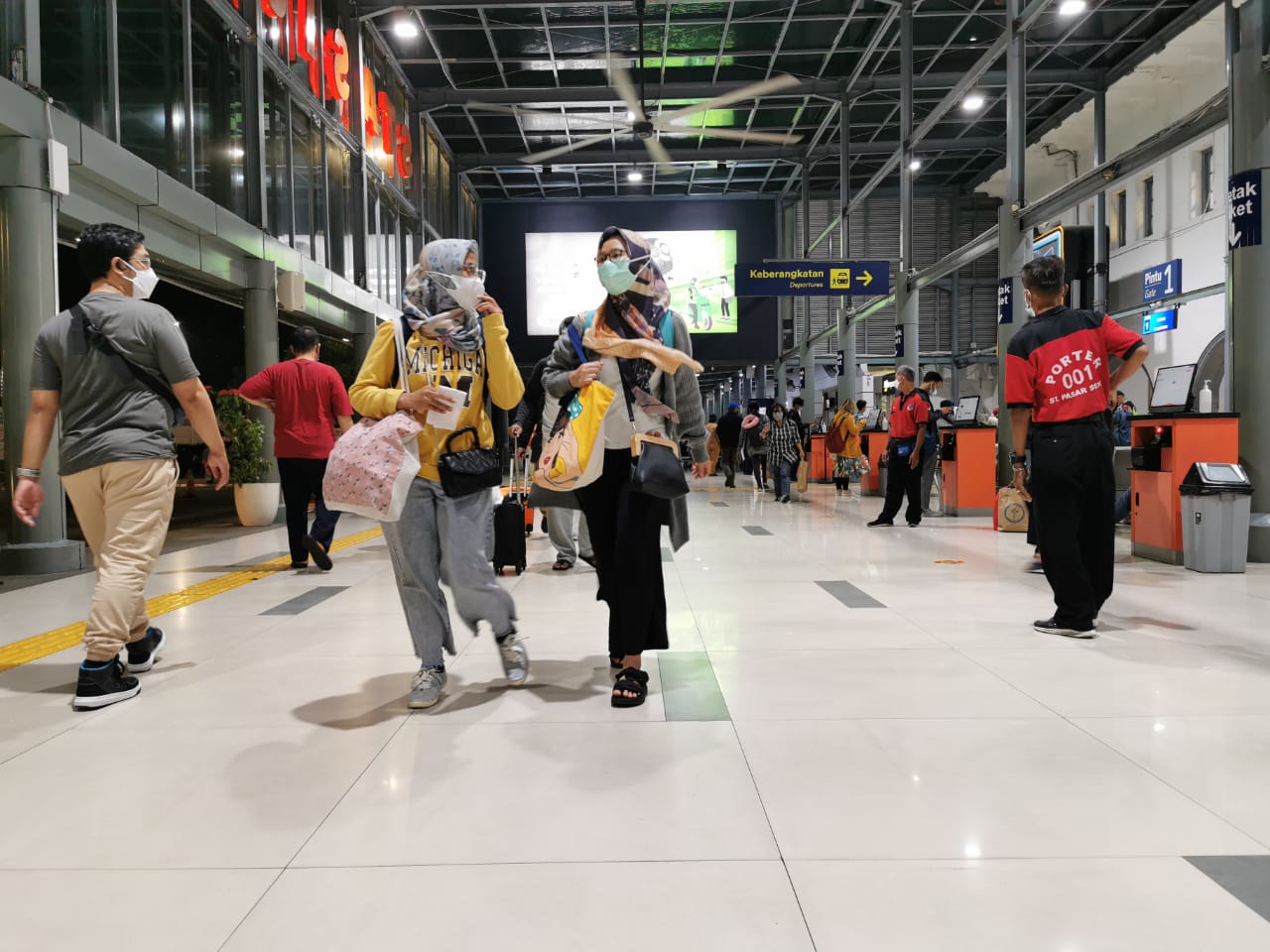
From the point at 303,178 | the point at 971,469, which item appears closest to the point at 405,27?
the point at 303,178

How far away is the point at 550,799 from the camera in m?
2.10

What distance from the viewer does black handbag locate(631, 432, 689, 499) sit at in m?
2.79

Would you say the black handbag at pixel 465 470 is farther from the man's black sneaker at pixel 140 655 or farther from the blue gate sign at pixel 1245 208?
the blue gate sign at pixel 1245 208

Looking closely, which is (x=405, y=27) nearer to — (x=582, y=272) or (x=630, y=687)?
(x=582, y=272)

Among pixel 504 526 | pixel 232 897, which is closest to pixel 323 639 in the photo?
pixel 504 526

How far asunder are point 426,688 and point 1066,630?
8.68ft

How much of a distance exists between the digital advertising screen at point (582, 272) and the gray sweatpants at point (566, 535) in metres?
18.2

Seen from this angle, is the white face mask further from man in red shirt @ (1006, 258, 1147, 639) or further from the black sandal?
man in red shirt @ (1006, 258, 1147, 639)

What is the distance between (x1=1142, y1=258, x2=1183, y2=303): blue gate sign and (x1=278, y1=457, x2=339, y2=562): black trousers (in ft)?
48.5

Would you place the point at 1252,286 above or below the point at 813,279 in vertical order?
below

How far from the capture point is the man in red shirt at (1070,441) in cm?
385

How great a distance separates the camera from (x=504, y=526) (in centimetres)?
496

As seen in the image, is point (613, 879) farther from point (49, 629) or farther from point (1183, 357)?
point (1183, 357)

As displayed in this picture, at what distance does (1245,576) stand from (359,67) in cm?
1373
